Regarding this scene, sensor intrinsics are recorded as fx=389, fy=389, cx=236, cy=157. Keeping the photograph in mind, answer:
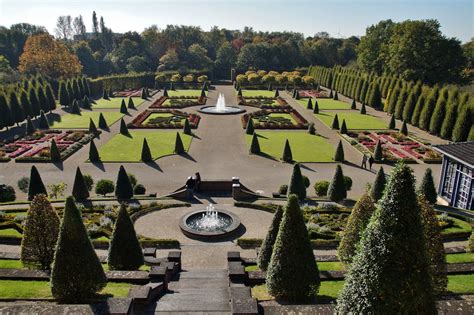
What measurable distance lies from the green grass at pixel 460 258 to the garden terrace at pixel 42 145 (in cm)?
3481

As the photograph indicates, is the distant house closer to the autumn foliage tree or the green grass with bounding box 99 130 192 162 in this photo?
the green grass with bounding box 99 130 192 162

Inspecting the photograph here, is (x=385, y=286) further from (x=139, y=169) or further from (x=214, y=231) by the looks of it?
(x=139, y=169)

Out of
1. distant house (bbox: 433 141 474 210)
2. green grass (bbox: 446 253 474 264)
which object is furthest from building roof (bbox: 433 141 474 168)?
green grass (bbox: 446 253 474 264)

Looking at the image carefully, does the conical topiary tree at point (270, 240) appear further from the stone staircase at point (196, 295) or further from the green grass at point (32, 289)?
the green grass at point (32, 289)

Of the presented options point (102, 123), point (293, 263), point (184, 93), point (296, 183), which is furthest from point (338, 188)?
point (184, 93)

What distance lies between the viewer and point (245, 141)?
153ft

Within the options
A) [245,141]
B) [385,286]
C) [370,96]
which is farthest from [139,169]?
[370,96]

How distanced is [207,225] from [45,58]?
74.3 metres

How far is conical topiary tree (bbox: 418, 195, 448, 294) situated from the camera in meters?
13.9

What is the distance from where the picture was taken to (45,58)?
82.5m

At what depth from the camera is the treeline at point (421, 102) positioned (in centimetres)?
4556

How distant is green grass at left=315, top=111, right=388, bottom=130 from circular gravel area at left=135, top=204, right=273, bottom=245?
32.3 metres

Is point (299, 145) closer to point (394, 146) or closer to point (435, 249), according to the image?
point (394, 146)

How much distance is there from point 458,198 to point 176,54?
9597 centimetres
